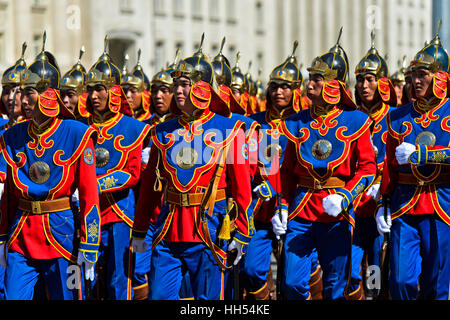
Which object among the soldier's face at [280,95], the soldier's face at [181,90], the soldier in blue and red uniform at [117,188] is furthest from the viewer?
the soldier's face at [280,95]

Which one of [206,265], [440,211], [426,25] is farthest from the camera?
[426,25]

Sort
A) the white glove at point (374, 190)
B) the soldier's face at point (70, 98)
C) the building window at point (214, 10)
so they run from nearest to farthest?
1. the white glove at point (374, 190)
2. the soldier's face at point (70, 98)
3. the building window at point (214, 10)

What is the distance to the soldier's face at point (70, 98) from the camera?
462 inches

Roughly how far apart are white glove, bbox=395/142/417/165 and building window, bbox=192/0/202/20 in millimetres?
44701

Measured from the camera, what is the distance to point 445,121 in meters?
9.01

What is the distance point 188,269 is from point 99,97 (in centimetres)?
289

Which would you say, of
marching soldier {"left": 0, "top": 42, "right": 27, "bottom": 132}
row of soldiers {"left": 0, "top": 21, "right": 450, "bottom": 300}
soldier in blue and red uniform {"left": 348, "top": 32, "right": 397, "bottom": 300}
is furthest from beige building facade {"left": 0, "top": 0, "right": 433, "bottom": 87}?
row of soldiers {"left": 0, "top": 21, "right": 450, "bottom": 300}

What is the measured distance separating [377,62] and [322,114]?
2.25m

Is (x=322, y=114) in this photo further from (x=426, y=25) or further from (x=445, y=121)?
(x=426, y=25)

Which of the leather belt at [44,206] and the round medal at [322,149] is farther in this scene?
the round medal at [322,149]

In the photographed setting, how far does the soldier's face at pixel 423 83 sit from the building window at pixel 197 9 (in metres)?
44.4

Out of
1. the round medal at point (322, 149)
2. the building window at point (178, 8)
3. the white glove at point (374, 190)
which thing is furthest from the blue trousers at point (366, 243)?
the building window at point (178, 8)

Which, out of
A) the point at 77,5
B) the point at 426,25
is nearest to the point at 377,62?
the point at 77,5

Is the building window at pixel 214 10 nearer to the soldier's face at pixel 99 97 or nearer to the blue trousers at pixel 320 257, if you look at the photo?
the soldier's face at pixel 99 97
